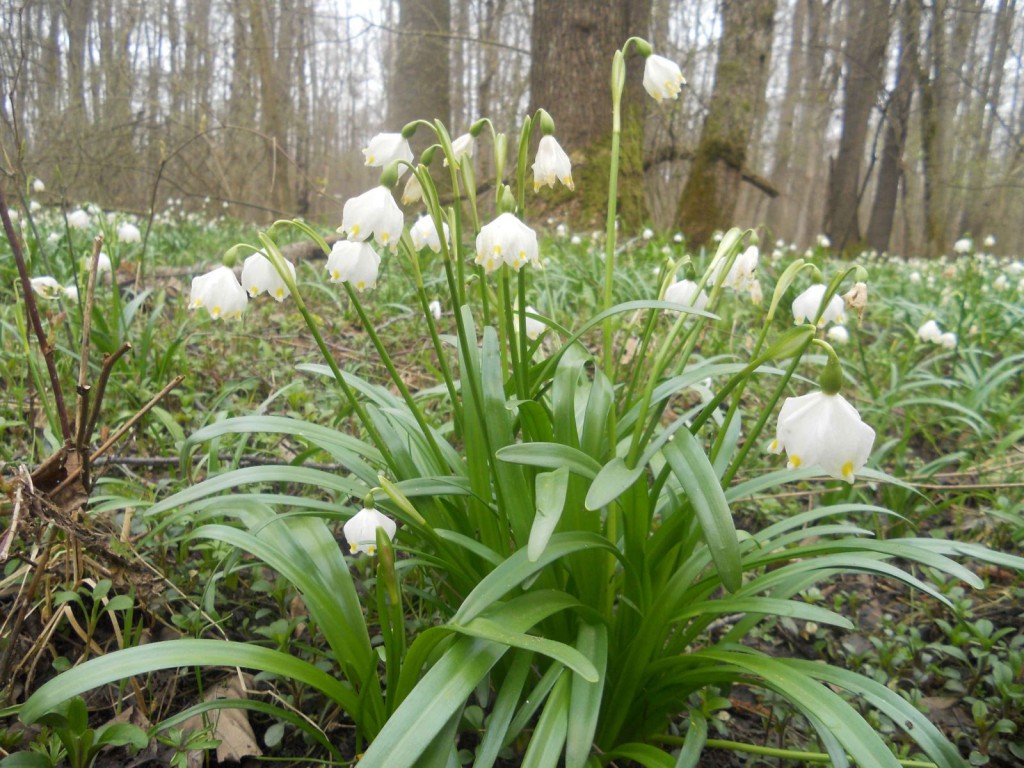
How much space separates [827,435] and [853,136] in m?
15.2

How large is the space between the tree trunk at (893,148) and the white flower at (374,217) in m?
14.4

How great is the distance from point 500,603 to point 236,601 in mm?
906

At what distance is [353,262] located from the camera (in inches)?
56.7

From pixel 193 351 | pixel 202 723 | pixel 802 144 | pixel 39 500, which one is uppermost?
pixel 802 144

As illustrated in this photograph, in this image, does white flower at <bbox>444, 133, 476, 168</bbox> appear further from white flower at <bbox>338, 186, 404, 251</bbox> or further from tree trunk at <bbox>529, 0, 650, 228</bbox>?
tree trunk at <bbox>529, 0, 650, 228</bbox>

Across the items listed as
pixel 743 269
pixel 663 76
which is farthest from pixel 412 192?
pixel 743 269

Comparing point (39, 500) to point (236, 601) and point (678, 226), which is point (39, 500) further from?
point (678, 226)

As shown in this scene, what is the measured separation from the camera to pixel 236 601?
1.84 meters

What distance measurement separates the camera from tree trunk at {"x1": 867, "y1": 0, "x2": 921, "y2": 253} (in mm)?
13530

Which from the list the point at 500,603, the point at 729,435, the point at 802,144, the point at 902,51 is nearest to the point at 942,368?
the point at 729,435

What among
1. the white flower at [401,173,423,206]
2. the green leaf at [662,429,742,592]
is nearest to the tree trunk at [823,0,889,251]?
the white flower at [401,173,423,206]

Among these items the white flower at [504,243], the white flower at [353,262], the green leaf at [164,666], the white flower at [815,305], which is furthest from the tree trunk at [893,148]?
the green leaf at [164,666]

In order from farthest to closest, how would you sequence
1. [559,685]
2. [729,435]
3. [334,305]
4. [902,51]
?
[902,51], [334,305], [729,435], [559,685]

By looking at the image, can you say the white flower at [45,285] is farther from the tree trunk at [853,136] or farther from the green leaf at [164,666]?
the tree trunk at [853,136]
